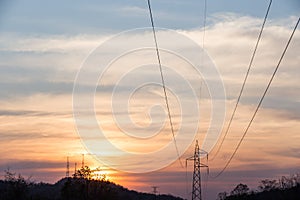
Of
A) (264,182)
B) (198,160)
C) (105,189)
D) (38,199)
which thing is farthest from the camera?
(264,182)

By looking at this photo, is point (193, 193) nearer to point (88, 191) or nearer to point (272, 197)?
point (88, 191)

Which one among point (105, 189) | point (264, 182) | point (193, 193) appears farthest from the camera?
point (264, 182)

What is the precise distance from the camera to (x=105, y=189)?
11950cm

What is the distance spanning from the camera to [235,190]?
152 m

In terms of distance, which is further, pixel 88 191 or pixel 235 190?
pixel 235 190

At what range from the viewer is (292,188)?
110250mm

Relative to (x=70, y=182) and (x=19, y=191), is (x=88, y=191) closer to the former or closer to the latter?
(x=70, y=182)

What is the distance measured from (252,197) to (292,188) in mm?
16754

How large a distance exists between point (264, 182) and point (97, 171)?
153 ft

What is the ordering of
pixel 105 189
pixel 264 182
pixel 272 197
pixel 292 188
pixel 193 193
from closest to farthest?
1. pixel 193 193
2. pixel 292 188
3. pixel 105 189
4. pixel 272 197
5. pixel 264 182

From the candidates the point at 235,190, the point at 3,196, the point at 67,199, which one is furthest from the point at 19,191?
the point at 235,190

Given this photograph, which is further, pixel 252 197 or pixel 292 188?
pixel 252 197

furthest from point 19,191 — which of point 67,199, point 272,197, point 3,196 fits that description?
point 272,197

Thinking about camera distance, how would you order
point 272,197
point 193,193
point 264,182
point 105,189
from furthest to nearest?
point 264,182, point 272,197, point 105,189, point 193,193
